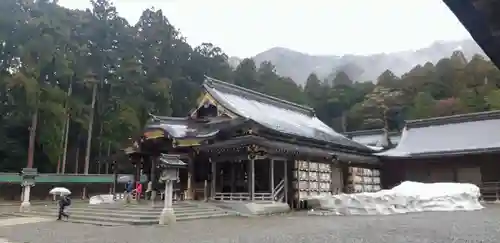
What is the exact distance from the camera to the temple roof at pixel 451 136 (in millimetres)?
24250

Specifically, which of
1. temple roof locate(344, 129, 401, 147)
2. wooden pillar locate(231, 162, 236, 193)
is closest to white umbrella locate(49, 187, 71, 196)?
wooden pillar locate(231, 162, 236, 193)

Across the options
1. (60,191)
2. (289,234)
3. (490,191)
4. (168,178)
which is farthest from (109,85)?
(289,234)

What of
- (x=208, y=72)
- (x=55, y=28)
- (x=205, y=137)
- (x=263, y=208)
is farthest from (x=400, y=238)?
(x=208, y=72)

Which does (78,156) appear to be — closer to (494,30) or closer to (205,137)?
(205,137)

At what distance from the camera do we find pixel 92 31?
38969 mm

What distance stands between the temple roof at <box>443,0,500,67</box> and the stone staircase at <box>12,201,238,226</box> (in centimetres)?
1160

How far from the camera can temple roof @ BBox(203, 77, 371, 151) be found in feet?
66.6

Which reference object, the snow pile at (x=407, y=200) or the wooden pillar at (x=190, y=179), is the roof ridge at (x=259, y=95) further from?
the snow pile at (x=407, y=200)

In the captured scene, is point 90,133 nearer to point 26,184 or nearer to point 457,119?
point 26,184

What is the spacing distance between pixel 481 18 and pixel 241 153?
14.5m

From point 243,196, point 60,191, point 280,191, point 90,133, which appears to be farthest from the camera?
point 90,133

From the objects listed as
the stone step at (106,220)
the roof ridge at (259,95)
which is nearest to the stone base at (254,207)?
the stone step at (106,220)

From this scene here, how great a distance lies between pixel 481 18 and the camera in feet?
11.3

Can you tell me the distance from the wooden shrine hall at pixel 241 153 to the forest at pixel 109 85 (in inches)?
326
